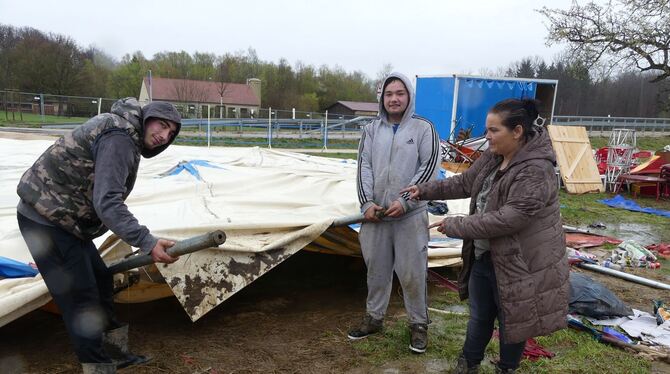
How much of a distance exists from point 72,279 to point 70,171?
20.8 inches

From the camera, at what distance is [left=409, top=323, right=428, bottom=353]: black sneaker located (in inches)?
120

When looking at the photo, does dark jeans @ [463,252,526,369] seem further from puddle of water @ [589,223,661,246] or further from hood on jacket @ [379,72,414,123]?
puddle of water @ [589,223,661,246]

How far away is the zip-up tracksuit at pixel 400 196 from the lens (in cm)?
296

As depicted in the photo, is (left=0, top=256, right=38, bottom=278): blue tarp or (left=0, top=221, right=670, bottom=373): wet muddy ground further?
(left=0, top=221, right=670, bottom=373): wet muddy ground

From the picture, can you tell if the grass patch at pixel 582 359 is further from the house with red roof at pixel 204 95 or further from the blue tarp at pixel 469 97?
the house with red roof at pixel 204 95

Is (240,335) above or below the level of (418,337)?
below

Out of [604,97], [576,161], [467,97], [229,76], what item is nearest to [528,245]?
[576,161]

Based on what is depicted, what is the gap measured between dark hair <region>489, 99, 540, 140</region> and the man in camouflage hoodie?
153 cm

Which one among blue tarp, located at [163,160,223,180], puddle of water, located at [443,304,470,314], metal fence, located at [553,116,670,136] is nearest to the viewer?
puddle of water, located at [443,304,470,314]

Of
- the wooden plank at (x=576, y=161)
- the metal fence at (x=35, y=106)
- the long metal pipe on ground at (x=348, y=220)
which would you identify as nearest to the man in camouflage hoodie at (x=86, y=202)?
the long metal pipe on ground at (x=348, y=220)

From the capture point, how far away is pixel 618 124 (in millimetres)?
28641

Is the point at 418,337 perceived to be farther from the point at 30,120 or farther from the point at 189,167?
the point at 30,120

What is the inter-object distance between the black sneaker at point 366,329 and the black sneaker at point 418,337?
26 cm

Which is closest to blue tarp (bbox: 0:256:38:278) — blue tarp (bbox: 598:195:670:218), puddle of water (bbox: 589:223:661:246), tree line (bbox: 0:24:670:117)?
puddle of water (bbox: 589:223:661:246)
